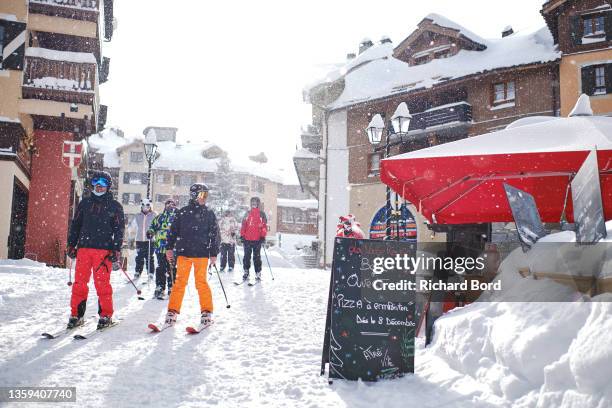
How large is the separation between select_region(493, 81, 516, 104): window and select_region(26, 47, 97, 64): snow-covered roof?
18.3 metres

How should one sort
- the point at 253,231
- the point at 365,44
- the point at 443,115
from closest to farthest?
1. the point at 253,231
2. the point at 443,115
3. the point at 365,44

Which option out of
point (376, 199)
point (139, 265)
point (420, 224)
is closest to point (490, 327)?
point (139, 265)

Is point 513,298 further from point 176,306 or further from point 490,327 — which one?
point 176,306

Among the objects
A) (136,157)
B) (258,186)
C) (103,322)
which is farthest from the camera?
(258,186)

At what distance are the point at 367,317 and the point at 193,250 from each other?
278 cm

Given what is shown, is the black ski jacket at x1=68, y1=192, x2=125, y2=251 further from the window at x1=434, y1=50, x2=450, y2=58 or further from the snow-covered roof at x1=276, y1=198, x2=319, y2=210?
the snow-covered roof at x1=276, y1=198, x2=319, y2=210

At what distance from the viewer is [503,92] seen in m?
22.4

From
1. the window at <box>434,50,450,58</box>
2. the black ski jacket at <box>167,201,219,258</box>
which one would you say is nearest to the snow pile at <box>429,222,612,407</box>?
the black ski jacket at <box>167,201,219,258</box>

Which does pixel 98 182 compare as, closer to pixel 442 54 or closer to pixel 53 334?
pixel 53 334

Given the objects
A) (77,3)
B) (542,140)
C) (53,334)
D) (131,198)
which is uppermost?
(77,3)

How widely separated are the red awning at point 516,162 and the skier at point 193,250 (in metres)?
2.52

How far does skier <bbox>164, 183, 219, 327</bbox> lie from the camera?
230 inches

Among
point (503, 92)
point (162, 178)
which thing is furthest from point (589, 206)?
point (162, 178)

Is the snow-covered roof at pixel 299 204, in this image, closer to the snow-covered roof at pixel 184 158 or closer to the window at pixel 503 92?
the snow-covered roof at pixel 184 158
